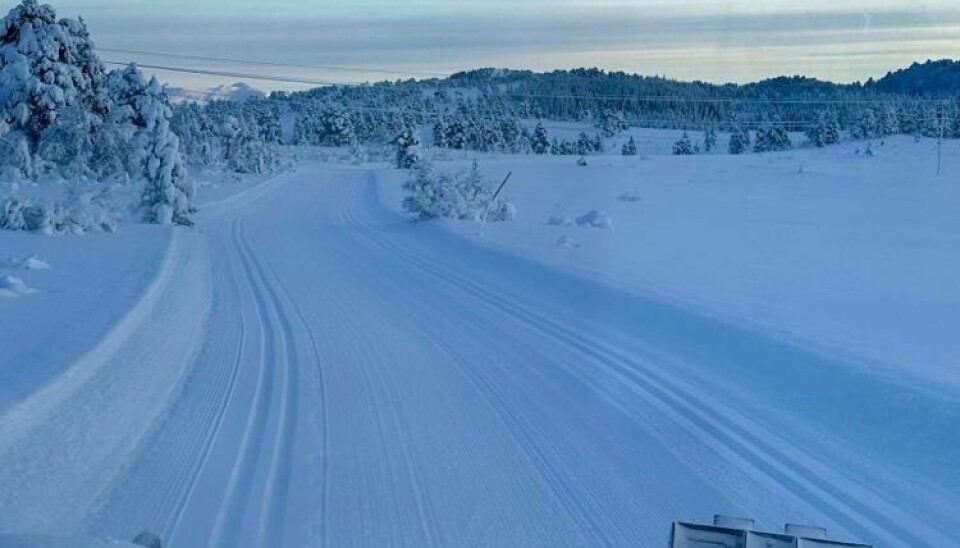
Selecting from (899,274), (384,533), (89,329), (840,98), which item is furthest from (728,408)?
(840,98)

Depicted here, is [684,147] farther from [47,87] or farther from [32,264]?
[32,264]

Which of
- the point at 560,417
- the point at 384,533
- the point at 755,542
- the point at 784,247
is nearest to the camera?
the point at 755,542

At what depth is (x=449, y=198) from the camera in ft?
108

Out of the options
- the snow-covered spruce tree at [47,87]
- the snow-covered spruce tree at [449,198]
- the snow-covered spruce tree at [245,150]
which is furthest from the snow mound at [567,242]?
the snow-covered spruce tree at [245,150]

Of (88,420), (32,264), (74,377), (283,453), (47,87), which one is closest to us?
(283,453)

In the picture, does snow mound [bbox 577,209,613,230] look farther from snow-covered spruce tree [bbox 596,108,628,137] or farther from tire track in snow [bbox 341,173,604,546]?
snow-covered spruce tree [bbox 596,108,628,137]

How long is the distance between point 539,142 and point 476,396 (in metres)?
118

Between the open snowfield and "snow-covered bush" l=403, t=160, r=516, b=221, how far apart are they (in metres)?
9.18

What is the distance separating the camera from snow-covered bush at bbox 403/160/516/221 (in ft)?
107

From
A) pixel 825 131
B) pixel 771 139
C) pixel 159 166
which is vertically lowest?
pixel 771 139

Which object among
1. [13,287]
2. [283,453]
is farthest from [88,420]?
[13,287]

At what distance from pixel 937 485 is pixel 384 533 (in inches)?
149

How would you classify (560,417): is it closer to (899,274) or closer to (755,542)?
(755,542)

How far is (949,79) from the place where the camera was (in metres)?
99.1
